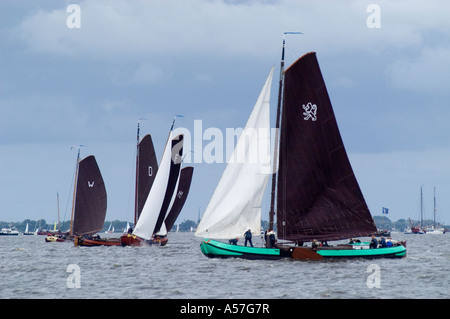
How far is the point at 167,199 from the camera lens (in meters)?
76.4

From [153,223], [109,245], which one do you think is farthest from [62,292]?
[109,245]

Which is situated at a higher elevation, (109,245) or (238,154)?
(238,154)

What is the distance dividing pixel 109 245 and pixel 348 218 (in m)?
43.4

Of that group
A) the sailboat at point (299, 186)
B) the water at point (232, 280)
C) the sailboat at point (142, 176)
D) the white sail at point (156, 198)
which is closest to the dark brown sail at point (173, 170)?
the white sail at point (156, 198)

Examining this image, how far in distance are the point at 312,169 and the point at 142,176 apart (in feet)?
134

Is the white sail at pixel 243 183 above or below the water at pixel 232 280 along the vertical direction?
above

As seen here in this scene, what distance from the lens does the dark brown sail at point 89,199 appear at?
99562 mm

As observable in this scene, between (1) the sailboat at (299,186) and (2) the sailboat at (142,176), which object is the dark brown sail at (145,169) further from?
(1) the sailboat at (299,186)

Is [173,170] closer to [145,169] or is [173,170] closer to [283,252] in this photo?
[145,169]

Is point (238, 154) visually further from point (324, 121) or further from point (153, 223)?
point (153, 223)

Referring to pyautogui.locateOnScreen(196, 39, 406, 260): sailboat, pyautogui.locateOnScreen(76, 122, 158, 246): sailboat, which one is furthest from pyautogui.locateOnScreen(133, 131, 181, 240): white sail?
pyautogui.locateOnScreen(196, 39, 406, 260): sailboat

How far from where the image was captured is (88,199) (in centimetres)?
9969

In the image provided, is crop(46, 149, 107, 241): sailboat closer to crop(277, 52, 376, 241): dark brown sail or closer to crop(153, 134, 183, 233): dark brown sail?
crop(153, 134, 183, 233): dark brown sail

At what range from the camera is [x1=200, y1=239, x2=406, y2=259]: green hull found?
162ft
